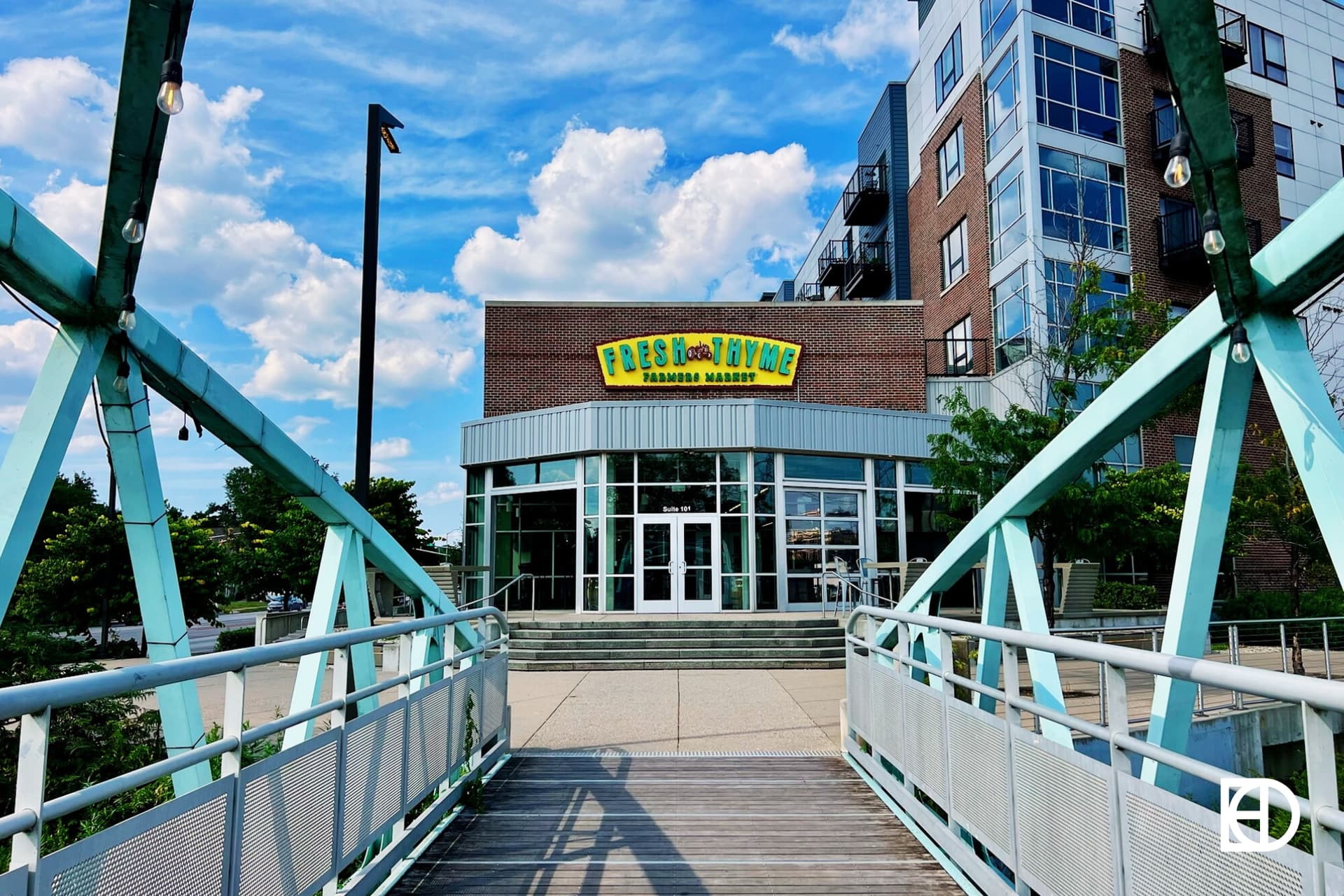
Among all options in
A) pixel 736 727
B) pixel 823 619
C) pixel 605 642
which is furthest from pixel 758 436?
pixel 736 727

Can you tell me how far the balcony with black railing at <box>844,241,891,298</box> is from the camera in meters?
33.2

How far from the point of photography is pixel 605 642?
1647cm

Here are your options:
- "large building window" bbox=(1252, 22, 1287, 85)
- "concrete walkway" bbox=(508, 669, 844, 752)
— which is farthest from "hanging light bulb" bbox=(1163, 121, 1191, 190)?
"large building window" bbox=(1252, 22, 1287, 85)

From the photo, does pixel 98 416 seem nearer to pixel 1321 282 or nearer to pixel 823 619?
pixel 1321 282

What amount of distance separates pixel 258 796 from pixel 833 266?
35.1 m

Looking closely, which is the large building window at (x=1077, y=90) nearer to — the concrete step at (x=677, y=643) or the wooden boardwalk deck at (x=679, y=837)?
the concrete step at (x=677, y=643)

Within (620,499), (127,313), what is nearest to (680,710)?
(127,313)

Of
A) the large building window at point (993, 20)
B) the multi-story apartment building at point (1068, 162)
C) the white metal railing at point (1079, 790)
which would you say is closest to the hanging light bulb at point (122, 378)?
the white metal railing at point (1079, 790)

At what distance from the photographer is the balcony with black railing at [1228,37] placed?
82.3 feet

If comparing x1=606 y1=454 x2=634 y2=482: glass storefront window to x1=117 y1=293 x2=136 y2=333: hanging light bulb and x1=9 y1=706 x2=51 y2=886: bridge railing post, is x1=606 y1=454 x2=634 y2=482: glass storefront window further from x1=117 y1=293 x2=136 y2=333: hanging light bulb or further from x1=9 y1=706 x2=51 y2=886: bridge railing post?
x1=9 y1=706 x2=51 y2=886: bridge railing post

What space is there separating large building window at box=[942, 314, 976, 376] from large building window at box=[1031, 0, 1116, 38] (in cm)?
776

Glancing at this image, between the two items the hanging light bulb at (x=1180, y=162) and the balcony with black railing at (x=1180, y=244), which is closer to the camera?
the hanging light bulb at (x=1180, y=162)

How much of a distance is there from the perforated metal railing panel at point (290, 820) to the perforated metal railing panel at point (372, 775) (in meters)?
0.19

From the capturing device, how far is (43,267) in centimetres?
375
